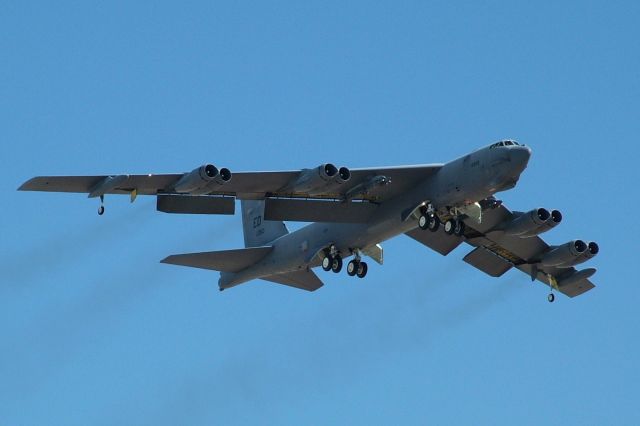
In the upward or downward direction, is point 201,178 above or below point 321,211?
above

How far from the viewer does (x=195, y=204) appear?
164 ft

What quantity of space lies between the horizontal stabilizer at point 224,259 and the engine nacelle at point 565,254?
434 inches

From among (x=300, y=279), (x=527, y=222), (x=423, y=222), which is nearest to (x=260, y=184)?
(x=423, y=222)

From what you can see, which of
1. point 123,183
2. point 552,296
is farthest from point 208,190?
point 552,296

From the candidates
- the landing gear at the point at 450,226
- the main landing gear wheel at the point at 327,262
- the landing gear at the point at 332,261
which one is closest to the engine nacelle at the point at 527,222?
the landing gear at the point at 450,226

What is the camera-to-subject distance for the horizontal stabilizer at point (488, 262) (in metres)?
59.1

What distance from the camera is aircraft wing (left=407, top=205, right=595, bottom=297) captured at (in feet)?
186

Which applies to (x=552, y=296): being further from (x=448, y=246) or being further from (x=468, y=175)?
(x=468, y=175)

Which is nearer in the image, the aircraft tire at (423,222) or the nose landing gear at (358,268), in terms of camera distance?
the aircraft tire at (423,222)

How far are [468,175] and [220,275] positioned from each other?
12075mm

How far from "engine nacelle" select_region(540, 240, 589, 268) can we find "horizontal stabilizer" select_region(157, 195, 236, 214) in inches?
553

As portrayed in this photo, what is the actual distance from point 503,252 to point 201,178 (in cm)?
1676

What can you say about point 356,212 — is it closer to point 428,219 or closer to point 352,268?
point 352,268

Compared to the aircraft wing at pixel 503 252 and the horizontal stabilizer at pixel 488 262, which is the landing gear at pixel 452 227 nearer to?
the aircraft wing at pixel 503 252
